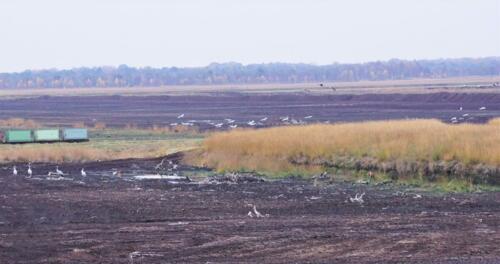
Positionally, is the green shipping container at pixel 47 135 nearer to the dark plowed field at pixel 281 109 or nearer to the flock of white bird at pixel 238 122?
the flock of white bird at pixel 238 122

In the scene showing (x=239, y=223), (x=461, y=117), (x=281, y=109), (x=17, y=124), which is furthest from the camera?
(x=281, y=109)

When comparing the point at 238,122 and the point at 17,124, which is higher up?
the point at 17,124

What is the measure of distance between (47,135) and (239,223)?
37470mm

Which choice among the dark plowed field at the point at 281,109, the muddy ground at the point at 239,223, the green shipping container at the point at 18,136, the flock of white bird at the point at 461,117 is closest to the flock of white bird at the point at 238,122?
the dark plowed field at the point at 281,109

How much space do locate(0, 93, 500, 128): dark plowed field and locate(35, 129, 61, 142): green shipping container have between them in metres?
20.9

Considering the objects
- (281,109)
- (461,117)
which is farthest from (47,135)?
(281,109)

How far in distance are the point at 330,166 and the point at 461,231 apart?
18.5 m

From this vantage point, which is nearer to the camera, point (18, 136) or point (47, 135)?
point (18, 136)

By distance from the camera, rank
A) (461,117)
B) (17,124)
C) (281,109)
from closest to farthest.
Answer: (461,117) → (17,124) → (281,109)

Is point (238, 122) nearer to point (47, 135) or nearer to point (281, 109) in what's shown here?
point (47, 135)

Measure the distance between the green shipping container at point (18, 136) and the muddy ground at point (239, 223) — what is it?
72.4 ft

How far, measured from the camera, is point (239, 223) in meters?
26.4

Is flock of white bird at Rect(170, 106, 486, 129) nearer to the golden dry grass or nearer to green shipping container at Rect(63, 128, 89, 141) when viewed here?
green shipping container at Rect(63, 128, 89, 141)

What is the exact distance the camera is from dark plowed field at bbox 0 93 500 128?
89.4m
